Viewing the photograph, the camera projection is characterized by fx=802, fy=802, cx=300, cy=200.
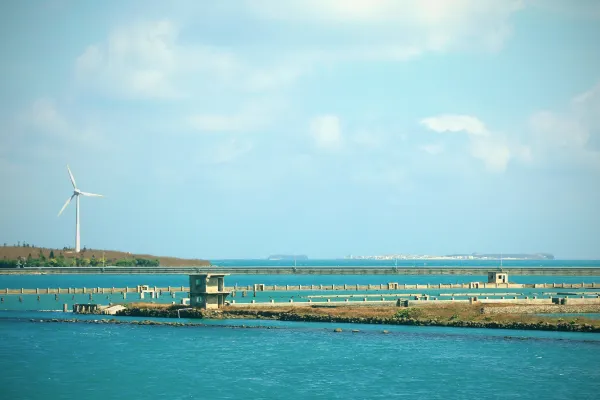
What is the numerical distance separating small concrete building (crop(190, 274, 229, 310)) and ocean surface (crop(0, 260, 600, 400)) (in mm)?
8514

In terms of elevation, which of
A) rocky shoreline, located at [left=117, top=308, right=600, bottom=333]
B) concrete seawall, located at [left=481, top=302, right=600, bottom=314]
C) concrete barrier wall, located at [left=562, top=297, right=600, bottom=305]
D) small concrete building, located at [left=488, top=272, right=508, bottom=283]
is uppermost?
small concrete building, located at [left=488, top=272, right=508, bottom=283]

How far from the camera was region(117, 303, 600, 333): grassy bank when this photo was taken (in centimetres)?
8094

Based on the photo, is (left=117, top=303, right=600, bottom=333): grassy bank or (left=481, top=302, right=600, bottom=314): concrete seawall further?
(left=481, top=302, right=600, bottom=314): concrete seawall

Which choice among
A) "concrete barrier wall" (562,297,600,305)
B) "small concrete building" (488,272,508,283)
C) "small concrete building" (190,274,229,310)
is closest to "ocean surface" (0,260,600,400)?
"small concrete building" (190,274,229,310)

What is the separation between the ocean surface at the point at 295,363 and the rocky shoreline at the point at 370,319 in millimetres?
1902

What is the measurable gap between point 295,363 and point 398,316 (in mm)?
26689

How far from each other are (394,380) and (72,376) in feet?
78.7

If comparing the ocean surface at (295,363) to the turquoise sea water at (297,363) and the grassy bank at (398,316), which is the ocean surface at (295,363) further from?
the grassy bank at (398,316)

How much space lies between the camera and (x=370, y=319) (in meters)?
87.2

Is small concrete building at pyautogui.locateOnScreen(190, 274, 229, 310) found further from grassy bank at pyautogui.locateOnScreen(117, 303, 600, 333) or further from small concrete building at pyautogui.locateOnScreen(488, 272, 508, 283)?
small concrete building at pyautogui.locateOnScreen(488, 272, 508, 283)

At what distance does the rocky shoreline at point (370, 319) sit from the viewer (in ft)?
261

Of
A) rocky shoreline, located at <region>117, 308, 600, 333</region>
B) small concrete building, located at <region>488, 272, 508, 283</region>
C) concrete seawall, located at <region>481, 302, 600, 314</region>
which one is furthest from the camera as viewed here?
small concrete building, located at <region>488, 272, 508, 283</region>

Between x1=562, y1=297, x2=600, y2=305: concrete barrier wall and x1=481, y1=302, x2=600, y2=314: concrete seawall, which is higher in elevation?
x1=562, y1=297, x2=600, y2=305: concrete barrier wall

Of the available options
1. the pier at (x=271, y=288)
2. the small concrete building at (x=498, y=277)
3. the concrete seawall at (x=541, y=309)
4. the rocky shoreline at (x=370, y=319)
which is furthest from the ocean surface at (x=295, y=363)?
the small concrete building at (x=498, y=277)
